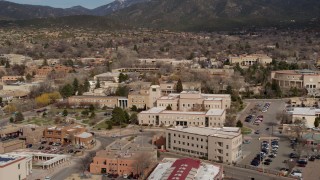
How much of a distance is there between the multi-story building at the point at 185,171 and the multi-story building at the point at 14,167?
215 inches

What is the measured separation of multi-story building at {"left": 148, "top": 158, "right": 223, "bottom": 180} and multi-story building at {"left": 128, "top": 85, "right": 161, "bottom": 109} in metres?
15.5

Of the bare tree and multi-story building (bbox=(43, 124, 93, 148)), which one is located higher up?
multi-story building (bbox=(43, 124, 93, 148))

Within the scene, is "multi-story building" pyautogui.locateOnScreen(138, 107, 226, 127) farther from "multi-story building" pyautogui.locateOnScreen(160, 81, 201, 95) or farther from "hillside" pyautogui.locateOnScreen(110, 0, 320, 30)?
"hillside" pyautogui.locateOnScreen(110, 0, 320, 30)

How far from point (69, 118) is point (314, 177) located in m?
17.6

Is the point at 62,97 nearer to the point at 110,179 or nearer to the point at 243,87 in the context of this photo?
the point at 243,87

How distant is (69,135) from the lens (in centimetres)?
2959

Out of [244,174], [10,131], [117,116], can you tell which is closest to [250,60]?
[117,116]

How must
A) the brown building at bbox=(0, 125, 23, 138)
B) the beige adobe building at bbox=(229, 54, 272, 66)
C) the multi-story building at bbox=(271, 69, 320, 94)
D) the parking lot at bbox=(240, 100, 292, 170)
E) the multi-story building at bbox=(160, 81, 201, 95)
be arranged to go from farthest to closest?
1. the beige adobe building at bbox=(229, 54, 272, 66)
2. the multi-story building at bbox=(271, 69, 320, 94)
3. the multi-story building at bbox=(160, 81, 201, 95)
4. the brown building at bbox=(0, 125, 23, 138)
5. the parking lot at bbox=(240, 100, 292, 170)

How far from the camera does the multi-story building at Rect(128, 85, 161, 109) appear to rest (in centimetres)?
3872

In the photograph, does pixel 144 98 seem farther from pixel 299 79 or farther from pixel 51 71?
pixel 51 71

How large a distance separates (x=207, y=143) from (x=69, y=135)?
26.3 ft

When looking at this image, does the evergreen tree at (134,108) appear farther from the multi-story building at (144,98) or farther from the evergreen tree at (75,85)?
the evergreen tree at (75,85)

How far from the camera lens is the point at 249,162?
25641 millimetres

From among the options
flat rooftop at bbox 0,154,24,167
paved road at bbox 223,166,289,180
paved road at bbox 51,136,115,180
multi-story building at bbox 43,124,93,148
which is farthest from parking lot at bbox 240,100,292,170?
flat rooftop at bbox 0,154,24,167
